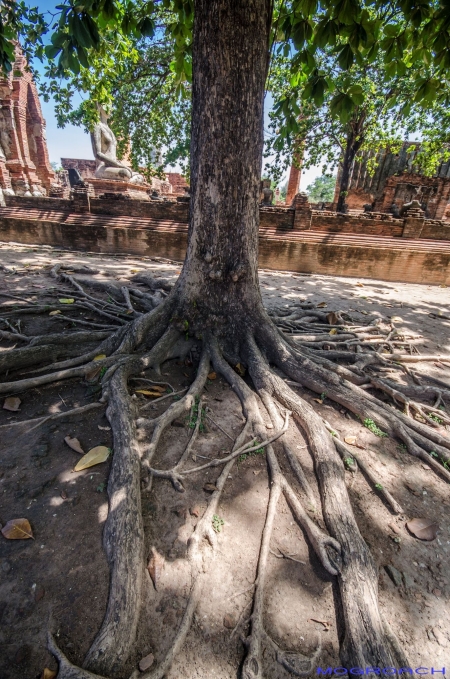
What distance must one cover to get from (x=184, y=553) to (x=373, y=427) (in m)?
1.62

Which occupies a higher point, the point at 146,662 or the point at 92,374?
the point at 92,374

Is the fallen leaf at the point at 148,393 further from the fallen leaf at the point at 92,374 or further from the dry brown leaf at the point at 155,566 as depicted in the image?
the dry brown leaf at the point at 155,566

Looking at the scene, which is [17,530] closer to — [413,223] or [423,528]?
[423,528]

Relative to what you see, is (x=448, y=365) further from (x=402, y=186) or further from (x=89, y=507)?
(x=402, y=186)

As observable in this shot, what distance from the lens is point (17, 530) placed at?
4.67ft

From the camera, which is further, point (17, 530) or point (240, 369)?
point (240, 369)

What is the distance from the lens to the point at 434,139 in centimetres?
1208

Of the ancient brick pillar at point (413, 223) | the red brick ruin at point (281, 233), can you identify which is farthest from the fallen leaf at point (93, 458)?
the ancient brick pillar at point (413, 223)

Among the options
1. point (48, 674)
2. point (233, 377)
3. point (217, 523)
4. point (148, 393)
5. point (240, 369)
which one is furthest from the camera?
point (240, 369)

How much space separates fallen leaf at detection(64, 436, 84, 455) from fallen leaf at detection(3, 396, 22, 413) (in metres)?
0.54

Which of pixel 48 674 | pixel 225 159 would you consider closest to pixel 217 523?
pixel 48 674

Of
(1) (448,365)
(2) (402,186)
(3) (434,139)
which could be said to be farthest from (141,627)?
(2) (402,186)

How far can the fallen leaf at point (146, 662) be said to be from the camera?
1.09 meters

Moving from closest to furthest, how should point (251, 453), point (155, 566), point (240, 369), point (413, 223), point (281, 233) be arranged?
1. point (155, 566)
2. point (251, 453)
3. point (240, 369)
4. point (413, 223)
5. point (281, 233)
